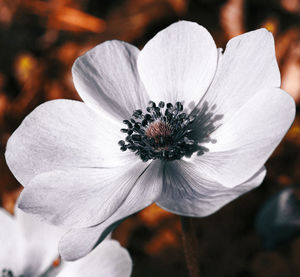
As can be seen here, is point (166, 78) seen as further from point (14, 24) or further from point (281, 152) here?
point (14, 24)

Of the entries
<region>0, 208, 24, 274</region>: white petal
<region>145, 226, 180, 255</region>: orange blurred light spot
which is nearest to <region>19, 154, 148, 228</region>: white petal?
<region>0, 208, 24, 274</region>: white petal

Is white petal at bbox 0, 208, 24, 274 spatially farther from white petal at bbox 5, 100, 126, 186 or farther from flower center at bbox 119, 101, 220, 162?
flower center at bbox 119, 101, 220, 162

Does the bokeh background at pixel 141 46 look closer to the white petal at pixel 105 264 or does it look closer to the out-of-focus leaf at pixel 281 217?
the out-of-focus leaf at pixel 281 217

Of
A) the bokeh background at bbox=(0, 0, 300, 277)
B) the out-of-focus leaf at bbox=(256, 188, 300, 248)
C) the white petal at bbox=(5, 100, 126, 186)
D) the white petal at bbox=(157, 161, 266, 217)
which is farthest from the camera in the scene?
the bokeh background at bbox=(0, 0, 300, 277)

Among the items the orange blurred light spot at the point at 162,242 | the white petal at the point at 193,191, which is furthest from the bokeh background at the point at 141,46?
Answer: the white petal at the point at 193,191

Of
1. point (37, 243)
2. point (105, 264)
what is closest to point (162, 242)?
point (37, 243)

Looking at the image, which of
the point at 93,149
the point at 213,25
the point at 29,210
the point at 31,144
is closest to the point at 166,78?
the point at 93,149
